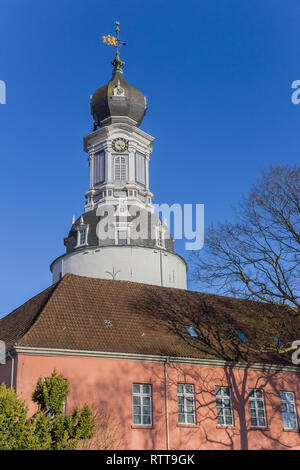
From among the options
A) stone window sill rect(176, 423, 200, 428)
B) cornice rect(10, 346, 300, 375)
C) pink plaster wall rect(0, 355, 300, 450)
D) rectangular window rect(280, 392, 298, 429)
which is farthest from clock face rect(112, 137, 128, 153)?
stone window sill rect(176, 423, 200, 428)

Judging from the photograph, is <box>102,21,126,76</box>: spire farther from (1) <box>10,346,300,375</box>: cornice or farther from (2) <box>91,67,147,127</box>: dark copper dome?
(1) <box>10,346,300,375</box>: cornice

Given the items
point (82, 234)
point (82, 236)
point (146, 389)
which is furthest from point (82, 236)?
point (146, 389)

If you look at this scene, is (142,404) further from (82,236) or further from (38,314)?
(82,236)

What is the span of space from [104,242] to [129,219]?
9.28 feet

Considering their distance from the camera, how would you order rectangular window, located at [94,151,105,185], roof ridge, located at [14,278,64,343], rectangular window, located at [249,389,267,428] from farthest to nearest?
rectangular window, located at [94,151,105,185]
rectangular window, located at [249,389,267,428]
roof ridge, located at [14,278,64,343]

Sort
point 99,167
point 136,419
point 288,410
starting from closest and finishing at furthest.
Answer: point 136,419
point 288,410
point 99,167

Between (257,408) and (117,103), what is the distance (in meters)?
30.8

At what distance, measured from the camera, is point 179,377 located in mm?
24625

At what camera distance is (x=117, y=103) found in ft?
165

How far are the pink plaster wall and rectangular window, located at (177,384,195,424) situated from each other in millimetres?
208

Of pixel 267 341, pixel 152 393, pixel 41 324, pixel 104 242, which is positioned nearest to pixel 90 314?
pixel 41 324

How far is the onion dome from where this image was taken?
5006 cm

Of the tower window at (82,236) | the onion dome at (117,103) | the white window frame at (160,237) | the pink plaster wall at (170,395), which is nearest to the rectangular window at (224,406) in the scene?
the pink plaster wall at (170,395)

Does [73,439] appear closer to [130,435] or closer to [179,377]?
→ [130,435]
